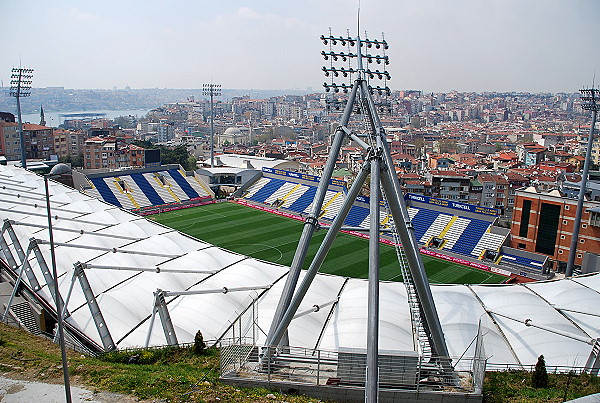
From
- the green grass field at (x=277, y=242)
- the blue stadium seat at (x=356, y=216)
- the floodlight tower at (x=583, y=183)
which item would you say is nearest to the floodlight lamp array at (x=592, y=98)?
the floodlight tower at (x=583, y=183)

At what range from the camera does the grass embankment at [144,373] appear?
8336 millimetres

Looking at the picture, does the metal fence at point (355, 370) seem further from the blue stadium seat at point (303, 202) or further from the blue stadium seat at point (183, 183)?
the blue stadium seat at point (183, 183)

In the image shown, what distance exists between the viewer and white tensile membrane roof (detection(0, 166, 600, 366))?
42.9 ft

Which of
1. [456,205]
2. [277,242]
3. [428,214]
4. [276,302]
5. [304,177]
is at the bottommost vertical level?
[277,242]

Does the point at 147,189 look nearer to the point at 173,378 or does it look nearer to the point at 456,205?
the point at 456,205

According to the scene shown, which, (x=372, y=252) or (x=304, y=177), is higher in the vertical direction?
(x=372, y=252)

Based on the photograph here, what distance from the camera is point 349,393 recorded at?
27.9ft

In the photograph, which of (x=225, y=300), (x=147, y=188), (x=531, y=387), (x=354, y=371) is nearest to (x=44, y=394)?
(x=354, y=371)

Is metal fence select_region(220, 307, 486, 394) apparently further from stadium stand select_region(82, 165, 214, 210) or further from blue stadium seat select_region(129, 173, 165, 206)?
blue stadium seat select_region(129, 173, 165, 206)

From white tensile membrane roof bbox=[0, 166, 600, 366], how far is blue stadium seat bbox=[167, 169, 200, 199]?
24266 millimetres

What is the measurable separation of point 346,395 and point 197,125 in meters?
175

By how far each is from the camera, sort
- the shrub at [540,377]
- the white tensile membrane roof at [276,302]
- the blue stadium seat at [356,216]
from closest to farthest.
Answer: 1. the shrub at [540,377]
2. the white tensile membrane roof at [276,302]
3. the blue stadium seat at [356,216]

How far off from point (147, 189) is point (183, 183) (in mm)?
3974

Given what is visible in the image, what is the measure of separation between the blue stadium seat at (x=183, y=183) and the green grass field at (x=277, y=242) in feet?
8.89
